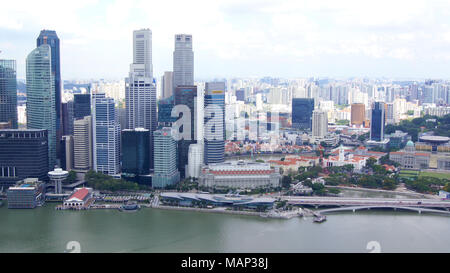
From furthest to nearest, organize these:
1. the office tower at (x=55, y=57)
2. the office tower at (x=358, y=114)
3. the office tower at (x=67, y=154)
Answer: the office tower at (x=358, y=114) → the office tower at (x=55, y=57) → the office tower at (x=67, y=154)

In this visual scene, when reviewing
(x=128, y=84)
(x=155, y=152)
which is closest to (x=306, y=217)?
(x=155, y=152)

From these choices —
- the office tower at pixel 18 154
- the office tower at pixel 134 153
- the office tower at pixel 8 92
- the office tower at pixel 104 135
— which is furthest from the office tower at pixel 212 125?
the office tower at pixel 8 92

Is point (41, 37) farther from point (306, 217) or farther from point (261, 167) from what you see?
point (306, 217)

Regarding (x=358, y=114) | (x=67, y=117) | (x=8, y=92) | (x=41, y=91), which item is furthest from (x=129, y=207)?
(x=358, y=114)

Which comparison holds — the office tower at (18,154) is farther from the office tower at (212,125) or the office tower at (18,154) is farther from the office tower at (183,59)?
the office tower at (183,59)

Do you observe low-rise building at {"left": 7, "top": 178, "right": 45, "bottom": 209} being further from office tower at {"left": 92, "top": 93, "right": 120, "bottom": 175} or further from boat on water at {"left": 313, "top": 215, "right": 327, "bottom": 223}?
A: boat on water at {"left": 313, "top": 215, "right": 327, "bottom": 223}

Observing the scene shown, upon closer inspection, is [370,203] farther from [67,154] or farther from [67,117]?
[67,117]

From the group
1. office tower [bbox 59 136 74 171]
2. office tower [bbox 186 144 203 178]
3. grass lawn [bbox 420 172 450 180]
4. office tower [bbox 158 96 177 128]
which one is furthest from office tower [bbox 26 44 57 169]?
grass lawn [bbox 420 172 450 180]
